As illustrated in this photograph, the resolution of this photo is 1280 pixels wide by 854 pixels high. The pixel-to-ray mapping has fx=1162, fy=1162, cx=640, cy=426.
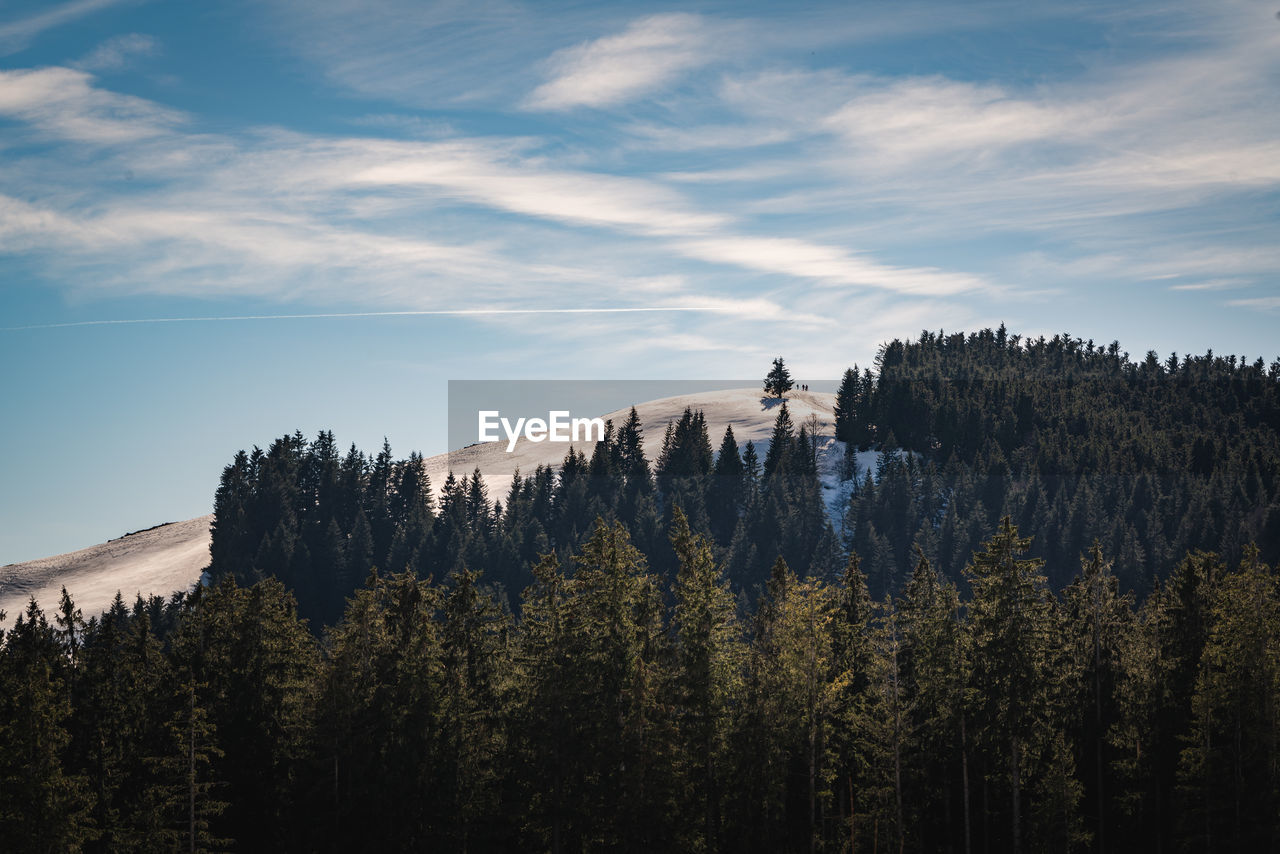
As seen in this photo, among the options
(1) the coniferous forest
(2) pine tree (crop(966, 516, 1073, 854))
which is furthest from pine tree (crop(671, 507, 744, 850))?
(2) pine tree (crop(966, 516, 1073, 854))

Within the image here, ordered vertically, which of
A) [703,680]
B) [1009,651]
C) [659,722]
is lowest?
[659,722]

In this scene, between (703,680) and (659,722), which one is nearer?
(659,722)

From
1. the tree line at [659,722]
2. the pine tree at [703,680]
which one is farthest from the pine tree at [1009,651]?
the pine tree at [703,680]

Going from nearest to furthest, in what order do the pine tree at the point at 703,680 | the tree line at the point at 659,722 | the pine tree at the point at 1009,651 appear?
the pine tree at the point at 1009,651 → the tree line at the point at 659,722 → the pine tree at the point at 703,680

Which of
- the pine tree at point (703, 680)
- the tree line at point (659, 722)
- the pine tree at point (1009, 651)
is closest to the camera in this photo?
the pine tree at point (1009, 651)

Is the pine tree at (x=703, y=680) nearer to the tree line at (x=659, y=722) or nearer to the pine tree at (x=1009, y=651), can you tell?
the tree line at (x=659, y=722)

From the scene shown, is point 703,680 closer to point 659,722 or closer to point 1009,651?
point 659,722

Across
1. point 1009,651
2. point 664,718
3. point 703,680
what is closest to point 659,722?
point 664,718

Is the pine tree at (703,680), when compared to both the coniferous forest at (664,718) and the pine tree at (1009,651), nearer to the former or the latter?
the coniferous forest at (664,718)

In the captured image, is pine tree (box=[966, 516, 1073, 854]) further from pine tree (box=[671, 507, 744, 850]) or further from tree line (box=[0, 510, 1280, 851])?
pine tree (box=[671, 507, 744, 850])

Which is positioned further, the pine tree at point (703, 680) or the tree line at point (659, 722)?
the pine tree at point (703, 680)

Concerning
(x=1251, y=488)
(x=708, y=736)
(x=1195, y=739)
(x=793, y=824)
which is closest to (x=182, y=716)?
(x=708, y=736)

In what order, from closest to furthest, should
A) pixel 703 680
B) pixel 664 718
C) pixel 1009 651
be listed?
pixel 664 718 → pixel 1009 651 → pixel 703 680

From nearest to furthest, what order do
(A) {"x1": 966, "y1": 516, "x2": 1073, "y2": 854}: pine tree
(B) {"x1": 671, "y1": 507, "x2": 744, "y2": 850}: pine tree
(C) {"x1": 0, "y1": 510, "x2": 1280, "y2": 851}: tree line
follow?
(A) {"x1": 966, "y1": 516, "x2": 1073, "y2": 854}: pine tree < (C) {"x1": 0, "y1": 510, "x2": 1280, "y2": 851}: tree line < (B) {"x1": 671, "y1": 507, "x2": 744, "y2": 850}: pine tree
